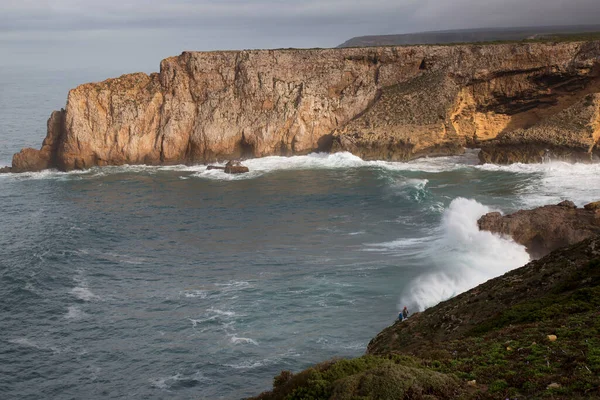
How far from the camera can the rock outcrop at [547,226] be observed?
39.7 metres

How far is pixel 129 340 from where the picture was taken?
3253 centimetres

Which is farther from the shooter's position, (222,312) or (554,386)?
(222,312)

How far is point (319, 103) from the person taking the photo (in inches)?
3024

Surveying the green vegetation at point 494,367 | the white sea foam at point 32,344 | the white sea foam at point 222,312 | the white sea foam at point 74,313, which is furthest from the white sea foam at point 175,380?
the green vegetation at point 494,367

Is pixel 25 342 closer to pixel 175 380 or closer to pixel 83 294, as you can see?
pixel 83 294

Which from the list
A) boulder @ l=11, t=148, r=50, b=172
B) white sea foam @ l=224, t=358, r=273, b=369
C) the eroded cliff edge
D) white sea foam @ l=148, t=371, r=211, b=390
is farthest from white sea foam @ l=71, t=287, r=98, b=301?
boulder @ l=11, t=148, r=50, b=172

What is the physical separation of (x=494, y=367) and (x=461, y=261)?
23087 mm

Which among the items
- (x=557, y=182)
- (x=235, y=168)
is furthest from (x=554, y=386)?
(x=235, y=168)

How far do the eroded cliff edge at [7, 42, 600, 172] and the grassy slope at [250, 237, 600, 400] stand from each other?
146 feet

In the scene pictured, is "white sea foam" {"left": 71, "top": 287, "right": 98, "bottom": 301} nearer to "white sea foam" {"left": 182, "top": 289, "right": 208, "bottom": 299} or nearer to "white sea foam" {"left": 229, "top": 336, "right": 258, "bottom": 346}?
"white sea foam" {"left": 182, "top": 289, "right": 208, "bottom": 299}

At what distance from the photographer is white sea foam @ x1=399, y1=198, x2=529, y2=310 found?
35.9 m

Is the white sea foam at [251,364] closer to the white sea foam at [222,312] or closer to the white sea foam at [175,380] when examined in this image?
the white sea foam at [175,380]

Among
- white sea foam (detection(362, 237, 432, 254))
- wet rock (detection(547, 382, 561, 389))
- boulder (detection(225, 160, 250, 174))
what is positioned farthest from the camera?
boulder (detection(225, 160, 250, 174))

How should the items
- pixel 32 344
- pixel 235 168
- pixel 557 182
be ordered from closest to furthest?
pixel 32 344 < pixel 557 182 < pixel 235 168
